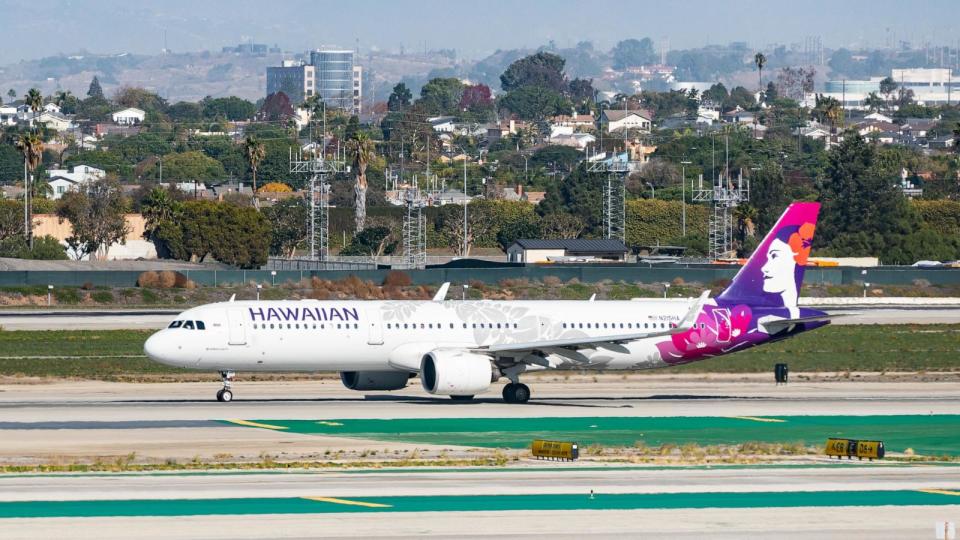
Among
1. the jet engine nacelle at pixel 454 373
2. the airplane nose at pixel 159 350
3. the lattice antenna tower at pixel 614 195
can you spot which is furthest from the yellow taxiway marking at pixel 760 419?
the lattice antenna tower at pixel 614 195

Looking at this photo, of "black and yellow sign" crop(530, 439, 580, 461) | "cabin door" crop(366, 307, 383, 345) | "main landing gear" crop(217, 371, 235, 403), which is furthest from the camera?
"main landing gear" crop(217, 371, 235, 403)

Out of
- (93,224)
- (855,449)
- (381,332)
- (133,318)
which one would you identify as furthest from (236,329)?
(93,224)

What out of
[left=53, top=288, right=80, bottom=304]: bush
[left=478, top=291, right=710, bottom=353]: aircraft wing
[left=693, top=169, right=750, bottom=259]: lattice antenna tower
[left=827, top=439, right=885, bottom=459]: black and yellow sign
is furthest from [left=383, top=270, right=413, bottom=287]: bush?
[left=827, top=439, right=885, bottom=459]: black and yellow sign

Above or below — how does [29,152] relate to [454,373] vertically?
above

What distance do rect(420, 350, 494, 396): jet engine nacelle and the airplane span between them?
0.11ft

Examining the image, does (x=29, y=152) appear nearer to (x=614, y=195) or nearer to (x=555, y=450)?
(x=614, y=195)

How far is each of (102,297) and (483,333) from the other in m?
59.5

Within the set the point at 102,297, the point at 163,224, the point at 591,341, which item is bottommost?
the point at 102,297

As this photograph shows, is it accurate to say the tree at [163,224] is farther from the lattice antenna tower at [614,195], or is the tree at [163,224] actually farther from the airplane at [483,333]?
the airplane at [483,333]

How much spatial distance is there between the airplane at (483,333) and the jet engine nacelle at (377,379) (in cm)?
3

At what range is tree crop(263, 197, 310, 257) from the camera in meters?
171

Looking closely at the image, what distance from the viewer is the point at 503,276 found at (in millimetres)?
110062

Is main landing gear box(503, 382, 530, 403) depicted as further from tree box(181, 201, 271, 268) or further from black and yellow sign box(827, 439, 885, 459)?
tree box(181, 201, 271, 268)

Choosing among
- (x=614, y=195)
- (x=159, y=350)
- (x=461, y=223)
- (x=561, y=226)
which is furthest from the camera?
(x=614, y=195)
